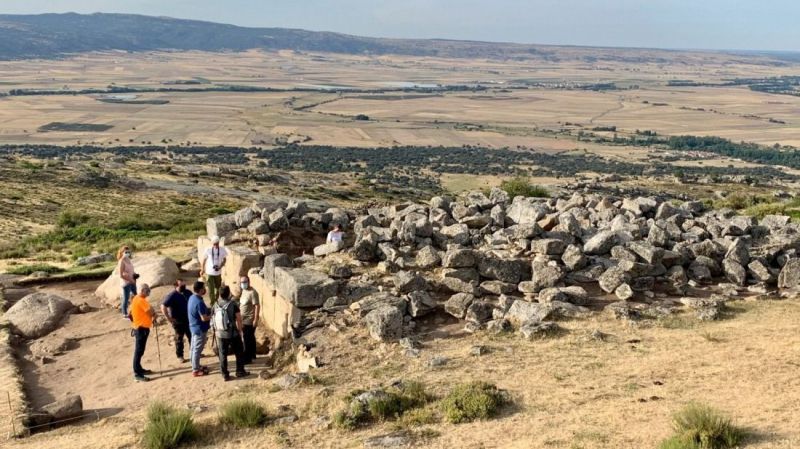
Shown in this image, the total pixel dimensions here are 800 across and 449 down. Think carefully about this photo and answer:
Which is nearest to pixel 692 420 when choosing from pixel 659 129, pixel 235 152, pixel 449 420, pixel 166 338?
pixel 449 420

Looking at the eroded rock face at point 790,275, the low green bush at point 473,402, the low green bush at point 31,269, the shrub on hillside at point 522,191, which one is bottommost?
the low green bush at point 31,269

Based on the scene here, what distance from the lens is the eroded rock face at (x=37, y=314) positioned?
54.5ft

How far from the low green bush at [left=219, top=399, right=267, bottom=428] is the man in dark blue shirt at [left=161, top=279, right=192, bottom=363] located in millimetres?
3630

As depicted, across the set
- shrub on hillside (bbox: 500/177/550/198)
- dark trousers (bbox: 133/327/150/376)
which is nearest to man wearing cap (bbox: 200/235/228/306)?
dark trousers (bbox: 133/327/150/376)

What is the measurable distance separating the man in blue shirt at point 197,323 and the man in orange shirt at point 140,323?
0.85 meters

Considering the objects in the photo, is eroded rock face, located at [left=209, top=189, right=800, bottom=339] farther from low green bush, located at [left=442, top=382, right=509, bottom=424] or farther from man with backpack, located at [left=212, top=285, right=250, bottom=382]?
low green bush, located at [left=442, top=382, right=509, bottom=424]

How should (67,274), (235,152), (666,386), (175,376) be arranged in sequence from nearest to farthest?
1. (666,386)
2. (175,376)
3. (67,274)
4. (235,152)

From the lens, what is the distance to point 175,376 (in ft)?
45.3

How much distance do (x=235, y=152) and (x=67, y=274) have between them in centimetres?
8756

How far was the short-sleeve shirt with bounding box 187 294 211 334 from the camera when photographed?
13445 mm

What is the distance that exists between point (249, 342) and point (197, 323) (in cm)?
121

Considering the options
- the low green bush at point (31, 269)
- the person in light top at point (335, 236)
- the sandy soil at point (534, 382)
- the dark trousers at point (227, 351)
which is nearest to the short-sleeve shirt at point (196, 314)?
the dark trousers at point (227, 351)

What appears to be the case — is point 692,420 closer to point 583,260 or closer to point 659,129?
point 583,260

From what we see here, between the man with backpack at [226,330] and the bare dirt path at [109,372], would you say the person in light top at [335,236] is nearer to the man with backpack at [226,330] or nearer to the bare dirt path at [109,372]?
the bare dirt path at [109,372]
